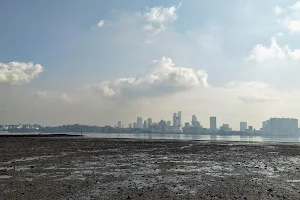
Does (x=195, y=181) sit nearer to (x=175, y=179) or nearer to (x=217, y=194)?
(x=175, y=179)

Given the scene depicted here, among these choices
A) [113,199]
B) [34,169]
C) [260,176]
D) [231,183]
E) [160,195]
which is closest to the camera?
[113,199]

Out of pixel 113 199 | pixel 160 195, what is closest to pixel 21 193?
pixel 113 199

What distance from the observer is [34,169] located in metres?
25.9

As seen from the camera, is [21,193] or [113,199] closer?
[113,199]

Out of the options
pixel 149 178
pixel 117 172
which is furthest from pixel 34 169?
pixel 149 178

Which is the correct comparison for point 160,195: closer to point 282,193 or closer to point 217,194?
point 217,194

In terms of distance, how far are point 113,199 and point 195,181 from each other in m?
7.80

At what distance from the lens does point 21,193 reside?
15.9 meters

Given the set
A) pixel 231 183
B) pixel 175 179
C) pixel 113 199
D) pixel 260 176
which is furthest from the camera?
pixel 260 176

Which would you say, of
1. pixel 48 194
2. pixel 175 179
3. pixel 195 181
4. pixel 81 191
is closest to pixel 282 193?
pixel 195 181

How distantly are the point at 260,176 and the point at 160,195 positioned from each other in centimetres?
1136

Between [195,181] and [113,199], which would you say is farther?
[195,181]

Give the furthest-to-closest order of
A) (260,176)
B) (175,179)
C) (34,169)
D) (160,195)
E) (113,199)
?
(34,169) < (260,176) < (175,179) < (160,195) < (113,199)

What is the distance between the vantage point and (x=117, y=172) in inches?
979
